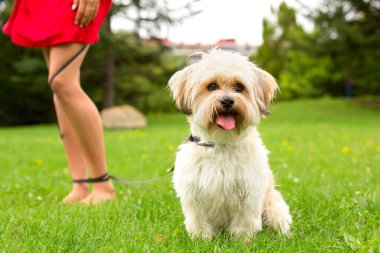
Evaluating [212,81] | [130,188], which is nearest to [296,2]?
[130,188]

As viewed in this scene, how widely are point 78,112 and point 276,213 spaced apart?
2072 millimetres

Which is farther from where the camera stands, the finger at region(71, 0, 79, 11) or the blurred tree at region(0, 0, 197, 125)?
the blurred tree at region(0, 0, 197, 125)

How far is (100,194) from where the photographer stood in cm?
449

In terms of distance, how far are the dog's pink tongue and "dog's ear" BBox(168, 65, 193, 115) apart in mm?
244

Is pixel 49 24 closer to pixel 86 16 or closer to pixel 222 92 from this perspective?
pixel 86 16

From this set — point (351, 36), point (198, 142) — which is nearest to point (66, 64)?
point (198, 142)

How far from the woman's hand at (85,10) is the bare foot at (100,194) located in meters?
1.55

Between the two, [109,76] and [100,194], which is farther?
[109,76]

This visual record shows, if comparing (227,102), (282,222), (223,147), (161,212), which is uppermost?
(227,102)

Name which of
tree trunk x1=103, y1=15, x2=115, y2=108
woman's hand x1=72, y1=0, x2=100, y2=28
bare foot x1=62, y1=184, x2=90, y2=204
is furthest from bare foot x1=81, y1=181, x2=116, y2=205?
tree trunk x1=103, y1=15, x2=115, y2=108

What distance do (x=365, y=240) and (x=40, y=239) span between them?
1.99 m

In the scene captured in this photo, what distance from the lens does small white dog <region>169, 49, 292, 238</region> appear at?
2967mm

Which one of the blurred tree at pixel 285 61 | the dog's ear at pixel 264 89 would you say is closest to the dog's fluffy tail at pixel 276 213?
the dog's ear at pixel 264 89

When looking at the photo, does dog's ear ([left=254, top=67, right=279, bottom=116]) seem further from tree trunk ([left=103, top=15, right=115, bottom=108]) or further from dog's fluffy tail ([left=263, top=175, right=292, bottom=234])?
tree trunk ([left=103, top=15, right=115, bottom=108])
